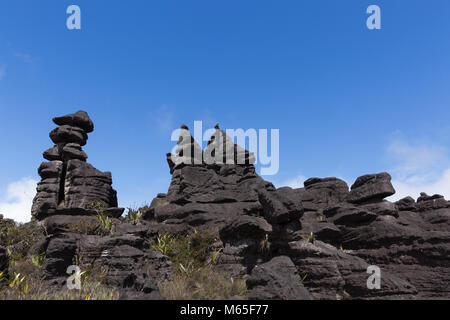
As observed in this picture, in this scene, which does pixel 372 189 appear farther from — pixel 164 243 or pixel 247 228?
pixel 164 243

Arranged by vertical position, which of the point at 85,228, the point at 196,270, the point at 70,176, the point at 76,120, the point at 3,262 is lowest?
the point at 196,270

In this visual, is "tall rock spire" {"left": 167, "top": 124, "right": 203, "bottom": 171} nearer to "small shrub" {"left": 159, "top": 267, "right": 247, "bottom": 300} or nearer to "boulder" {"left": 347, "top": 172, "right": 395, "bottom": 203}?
"boulder" {"left": 347, "top": 172, "right": 395, "bottom": 203}

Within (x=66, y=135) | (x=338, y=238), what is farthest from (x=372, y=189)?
(x=66, y=135)

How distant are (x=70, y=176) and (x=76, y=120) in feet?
25.2

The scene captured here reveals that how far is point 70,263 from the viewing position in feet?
38.8

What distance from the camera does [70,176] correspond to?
2697 cm

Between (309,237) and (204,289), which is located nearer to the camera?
(204,289)

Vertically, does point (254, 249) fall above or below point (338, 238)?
below

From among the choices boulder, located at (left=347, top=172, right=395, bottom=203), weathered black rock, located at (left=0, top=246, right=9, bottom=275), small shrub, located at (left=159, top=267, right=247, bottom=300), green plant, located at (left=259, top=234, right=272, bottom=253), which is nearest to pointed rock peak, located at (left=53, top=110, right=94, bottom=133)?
weathered black rock, located at (left=0, top=246, right=9, bottom=275)

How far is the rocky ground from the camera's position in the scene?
378 inches

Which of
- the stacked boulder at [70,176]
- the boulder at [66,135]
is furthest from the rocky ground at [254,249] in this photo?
the boulder at [66,135]

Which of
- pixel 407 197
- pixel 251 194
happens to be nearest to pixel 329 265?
pixel 251 194

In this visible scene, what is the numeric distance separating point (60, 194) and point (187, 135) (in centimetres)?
1535
